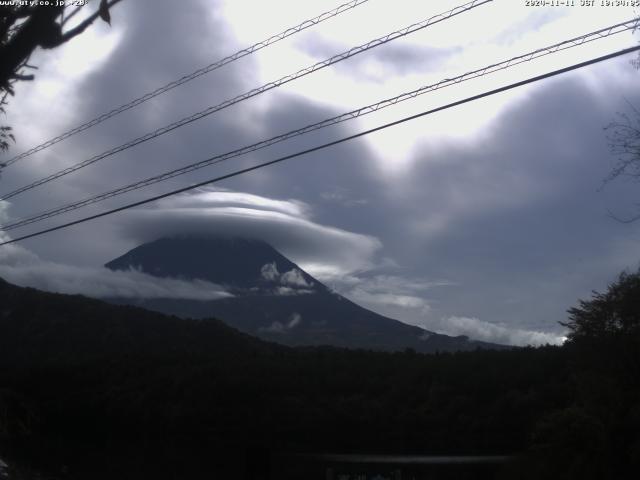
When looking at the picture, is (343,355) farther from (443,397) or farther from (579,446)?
(579,446)

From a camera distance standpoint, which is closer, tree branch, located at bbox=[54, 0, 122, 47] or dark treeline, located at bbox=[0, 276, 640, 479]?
tree branch, located at bbox=[54, 0, 122, 47]

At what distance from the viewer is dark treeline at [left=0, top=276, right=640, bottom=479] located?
3231cm

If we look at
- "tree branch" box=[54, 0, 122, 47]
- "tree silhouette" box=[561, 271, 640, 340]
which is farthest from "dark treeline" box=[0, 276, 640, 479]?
"tree branch" box=[54, 0, 122, 47]

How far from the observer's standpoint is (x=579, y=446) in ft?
57.6

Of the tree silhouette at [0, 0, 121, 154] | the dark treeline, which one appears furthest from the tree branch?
the dark treeline

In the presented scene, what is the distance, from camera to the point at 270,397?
69.6 metres

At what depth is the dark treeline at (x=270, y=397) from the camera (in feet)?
106

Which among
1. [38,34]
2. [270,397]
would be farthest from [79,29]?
[270,397]

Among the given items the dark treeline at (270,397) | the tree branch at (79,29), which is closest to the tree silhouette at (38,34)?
the tree branch at (79,29)

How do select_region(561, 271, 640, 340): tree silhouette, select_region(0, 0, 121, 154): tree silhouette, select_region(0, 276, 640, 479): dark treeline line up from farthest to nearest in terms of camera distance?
select_region(0, 276, 640, 479): dark treeline → select_region(561, 271, 640, 340): tree silhouette → select_region(0, 0, 121, 154): tree silhouette

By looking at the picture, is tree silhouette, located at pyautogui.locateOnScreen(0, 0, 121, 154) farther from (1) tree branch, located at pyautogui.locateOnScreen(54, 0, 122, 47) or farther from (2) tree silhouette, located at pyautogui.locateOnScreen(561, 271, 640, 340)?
(2) tree silhouette, located at pyautogui.locateOnScreen(561, 271, 640, 340)

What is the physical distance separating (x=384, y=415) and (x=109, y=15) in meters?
62.2

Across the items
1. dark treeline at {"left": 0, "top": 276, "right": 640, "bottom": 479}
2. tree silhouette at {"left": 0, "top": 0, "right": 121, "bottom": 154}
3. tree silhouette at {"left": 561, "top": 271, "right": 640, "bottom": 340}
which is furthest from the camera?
dark treeline at {"left": 0, "top": 276, "right": 640, "bottom": 479}

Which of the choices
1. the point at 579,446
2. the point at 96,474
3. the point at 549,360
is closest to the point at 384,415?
the point at 549,360
